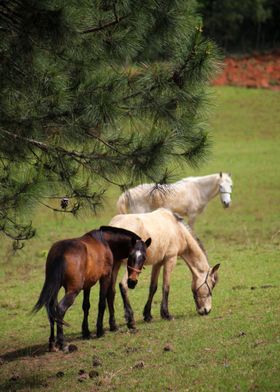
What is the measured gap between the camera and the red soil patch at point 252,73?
47.8 metres

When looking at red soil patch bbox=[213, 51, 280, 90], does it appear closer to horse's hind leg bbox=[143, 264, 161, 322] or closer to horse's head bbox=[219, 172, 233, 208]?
horse's head bbox=[219, 172, 233, 208]

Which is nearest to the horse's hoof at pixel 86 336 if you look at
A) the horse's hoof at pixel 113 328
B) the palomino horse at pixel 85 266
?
the palomino horse at pixel 85 266

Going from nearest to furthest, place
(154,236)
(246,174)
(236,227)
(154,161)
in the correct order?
(154,161), (154,236), (236,227), (246,174)

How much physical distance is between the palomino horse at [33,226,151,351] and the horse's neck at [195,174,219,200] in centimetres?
848

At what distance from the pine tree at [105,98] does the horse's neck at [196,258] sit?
3234 mm

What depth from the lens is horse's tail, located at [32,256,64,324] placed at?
30.9ft

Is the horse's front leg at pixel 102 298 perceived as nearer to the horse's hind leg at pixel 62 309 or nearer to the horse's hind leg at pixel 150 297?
the horse's hind leg at pixel 62 309

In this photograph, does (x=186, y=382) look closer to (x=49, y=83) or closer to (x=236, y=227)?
(x=49, y=83)

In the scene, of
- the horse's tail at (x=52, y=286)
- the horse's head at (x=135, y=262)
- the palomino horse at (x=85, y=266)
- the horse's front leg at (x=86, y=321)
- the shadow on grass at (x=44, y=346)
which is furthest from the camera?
the horse's front leg at (x=86, y=321)

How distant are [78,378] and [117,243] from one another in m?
2.51

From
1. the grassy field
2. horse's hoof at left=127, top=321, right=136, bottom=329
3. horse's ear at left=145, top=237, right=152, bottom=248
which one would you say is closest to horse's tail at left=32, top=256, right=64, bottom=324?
the grassy field

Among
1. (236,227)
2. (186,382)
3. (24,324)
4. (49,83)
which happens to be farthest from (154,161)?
(236,227)

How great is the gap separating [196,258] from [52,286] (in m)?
3.28

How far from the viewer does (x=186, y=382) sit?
8.08 metres
